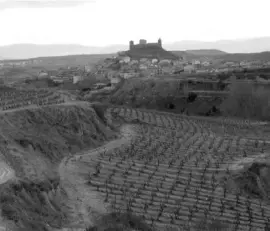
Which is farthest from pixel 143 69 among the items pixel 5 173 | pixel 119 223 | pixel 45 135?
pixel 119 223

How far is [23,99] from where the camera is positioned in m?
27.5

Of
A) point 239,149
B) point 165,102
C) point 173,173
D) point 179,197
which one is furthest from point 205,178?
point 165,102

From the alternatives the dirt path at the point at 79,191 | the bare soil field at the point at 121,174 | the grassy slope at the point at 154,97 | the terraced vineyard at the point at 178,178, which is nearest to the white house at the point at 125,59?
the grassy slope at the point at 154,97

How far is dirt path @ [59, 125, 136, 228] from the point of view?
1380 cm

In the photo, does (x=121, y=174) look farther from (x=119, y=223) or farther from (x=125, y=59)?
(x=125, y=59)

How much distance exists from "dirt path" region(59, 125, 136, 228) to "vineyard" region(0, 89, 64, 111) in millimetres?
5630

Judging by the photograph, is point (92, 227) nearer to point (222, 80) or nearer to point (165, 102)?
point (165, 102)

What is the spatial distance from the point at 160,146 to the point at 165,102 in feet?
111

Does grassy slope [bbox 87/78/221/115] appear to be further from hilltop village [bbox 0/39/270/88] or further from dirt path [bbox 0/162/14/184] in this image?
dirt path [bbox 0/162/14/184]

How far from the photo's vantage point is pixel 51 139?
20.9m

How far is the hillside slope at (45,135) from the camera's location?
16.6 m

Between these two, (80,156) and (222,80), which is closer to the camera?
(80,156)

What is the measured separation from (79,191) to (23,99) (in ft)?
42.1

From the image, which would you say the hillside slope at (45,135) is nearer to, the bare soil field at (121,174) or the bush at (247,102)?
the bare soil field at (121,174)
